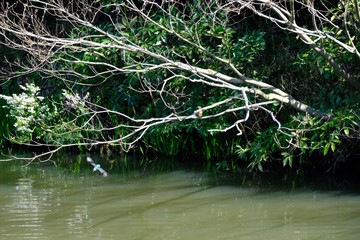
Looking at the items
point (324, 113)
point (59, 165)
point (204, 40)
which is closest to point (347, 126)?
point (324, 113)

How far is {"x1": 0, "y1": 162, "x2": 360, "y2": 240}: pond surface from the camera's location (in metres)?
7.07

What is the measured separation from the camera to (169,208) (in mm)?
7977

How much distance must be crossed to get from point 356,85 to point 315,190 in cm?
115

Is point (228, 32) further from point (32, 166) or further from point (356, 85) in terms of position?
point (32, 166)

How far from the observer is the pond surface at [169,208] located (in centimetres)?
707

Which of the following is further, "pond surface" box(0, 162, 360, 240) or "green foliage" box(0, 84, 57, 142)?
"green foliage" box(0, 84, 57, 142)

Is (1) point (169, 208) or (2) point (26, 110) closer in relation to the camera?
(1) point (169, 208)

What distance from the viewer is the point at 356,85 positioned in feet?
27.6

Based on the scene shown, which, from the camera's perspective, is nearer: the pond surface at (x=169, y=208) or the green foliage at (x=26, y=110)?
the pond surface at (x=169, y=208)

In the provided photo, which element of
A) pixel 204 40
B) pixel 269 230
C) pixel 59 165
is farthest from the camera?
pixel 59 165

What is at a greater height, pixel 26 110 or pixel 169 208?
pixel 26 110

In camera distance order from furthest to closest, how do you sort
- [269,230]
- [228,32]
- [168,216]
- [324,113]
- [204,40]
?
[204,40]
[228,32]
[324,113]
[168,216]
[269,230]

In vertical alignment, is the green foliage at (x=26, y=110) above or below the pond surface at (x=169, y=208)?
above

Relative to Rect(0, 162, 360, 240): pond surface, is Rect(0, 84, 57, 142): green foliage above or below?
above
